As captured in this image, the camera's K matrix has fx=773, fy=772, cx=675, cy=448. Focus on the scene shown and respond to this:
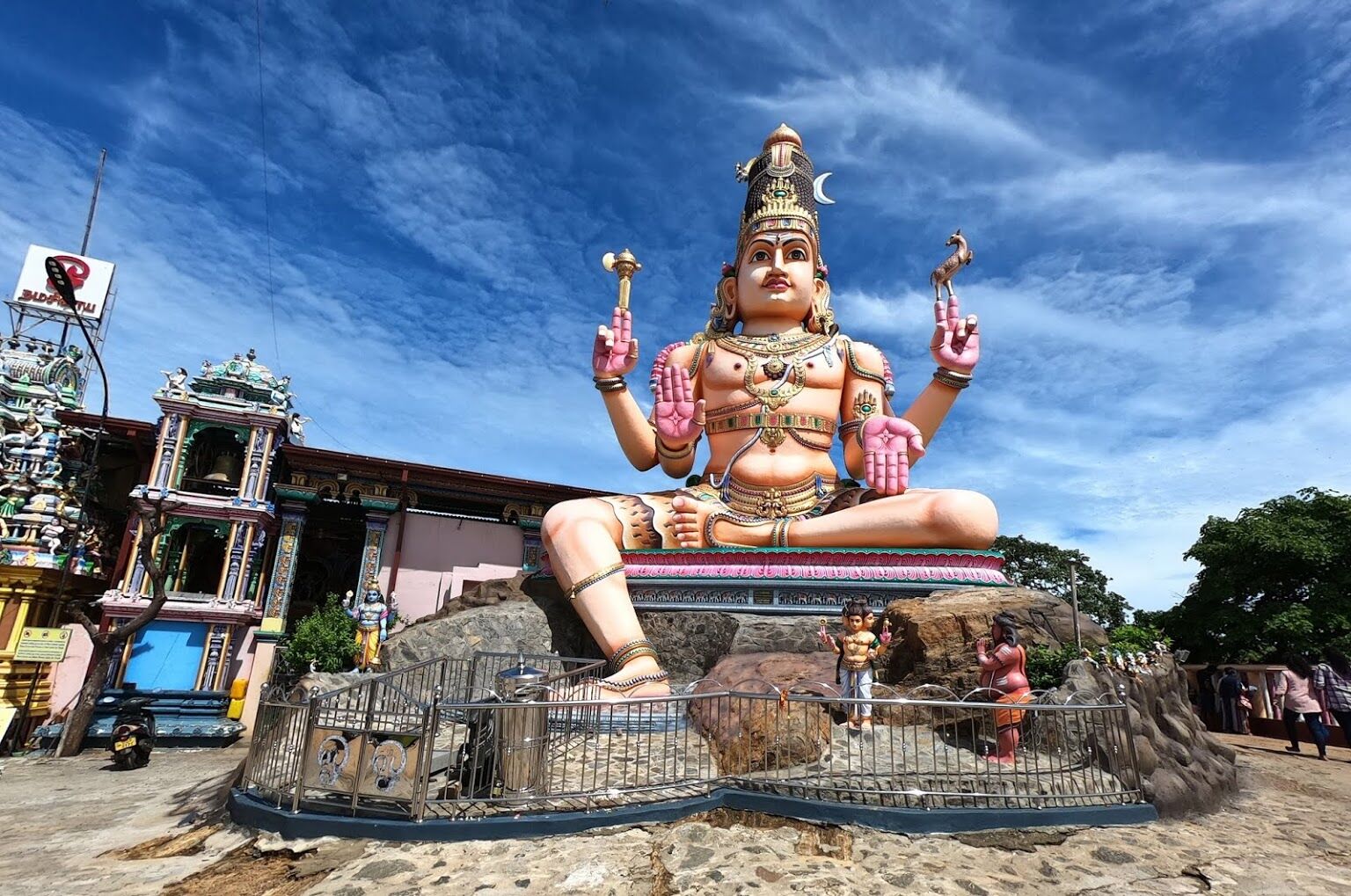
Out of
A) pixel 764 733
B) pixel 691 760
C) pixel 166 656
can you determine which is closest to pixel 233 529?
pixel 166 656

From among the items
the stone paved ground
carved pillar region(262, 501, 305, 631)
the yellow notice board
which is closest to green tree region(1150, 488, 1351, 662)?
the stone paved ground

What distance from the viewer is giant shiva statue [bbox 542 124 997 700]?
31.7 ft

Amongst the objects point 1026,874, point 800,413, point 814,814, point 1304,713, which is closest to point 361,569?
point 800,413

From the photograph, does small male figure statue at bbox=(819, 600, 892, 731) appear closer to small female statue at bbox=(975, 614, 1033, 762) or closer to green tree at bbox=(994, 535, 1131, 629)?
small female statue at bbox=(975, 614, 1033, 762)

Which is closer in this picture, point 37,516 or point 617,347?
point 617,347

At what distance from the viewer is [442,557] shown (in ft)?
54.5

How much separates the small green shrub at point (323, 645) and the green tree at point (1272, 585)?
20.4m

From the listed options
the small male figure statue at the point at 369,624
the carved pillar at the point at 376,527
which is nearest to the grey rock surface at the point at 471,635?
the small male figure statue at the point at 369,624

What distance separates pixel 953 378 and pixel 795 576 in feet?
11.7

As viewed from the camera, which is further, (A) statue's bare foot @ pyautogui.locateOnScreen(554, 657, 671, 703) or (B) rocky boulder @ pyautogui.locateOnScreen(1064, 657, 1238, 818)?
(A) statue's bare foot @ pyautogui.locateOnScreen(554, 657, 671, 703)

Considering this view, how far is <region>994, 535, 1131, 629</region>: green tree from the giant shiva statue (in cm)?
1977

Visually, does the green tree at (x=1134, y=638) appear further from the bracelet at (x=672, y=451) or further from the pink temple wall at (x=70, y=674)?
the pink temple wall at (x=70, y=674)

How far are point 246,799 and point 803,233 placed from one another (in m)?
9.86

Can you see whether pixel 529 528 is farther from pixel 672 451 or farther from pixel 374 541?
pixel 672 451
